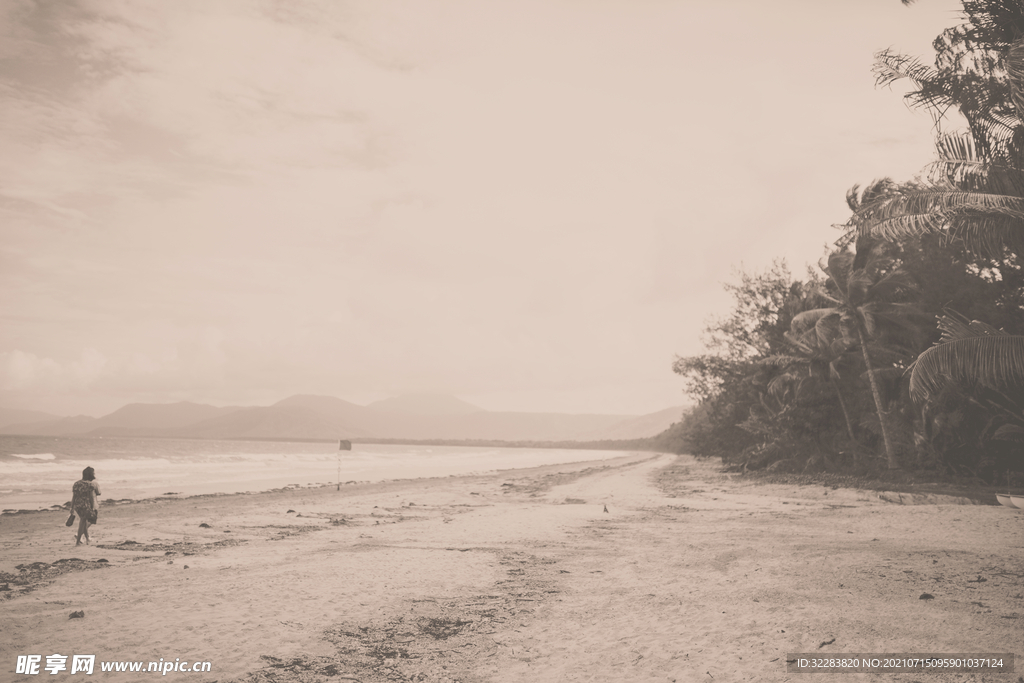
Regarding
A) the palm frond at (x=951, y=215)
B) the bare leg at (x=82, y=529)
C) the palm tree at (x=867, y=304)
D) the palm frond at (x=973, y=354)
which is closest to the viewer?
the palm frond at (x=951, y=215)

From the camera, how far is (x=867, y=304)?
22.1 m

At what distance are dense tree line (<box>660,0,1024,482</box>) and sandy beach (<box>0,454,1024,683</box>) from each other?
15.9 ft

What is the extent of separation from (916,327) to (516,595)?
20561 millimetres

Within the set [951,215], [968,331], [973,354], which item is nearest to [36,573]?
[951,215]

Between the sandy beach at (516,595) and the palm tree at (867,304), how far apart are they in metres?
9.90

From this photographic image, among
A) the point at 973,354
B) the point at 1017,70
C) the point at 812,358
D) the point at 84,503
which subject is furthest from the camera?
the point at 812,358

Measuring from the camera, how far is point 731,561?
879 centimetres

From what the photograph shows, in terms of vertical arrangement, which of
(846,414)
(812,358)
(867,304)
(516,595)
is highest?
(867,304)

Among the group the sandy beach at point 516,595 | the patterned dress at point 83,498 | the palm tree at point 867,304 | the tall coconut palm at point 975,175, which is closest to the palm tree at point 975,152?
Answer: the tall coconut palm at point 975,175

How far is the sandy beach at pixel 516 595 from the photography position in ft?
16.7

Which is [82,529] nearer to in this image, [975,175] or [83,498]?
[83,498]

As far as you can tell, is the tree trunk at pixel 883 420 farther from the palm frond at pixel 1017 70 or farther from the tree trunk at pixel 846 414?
the palm frond at pixel 1017 70

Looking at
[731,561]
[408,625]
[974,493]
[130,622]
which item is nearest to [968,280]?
[974,493]

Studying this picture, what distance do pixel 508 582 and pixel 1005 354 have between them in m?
9.99
